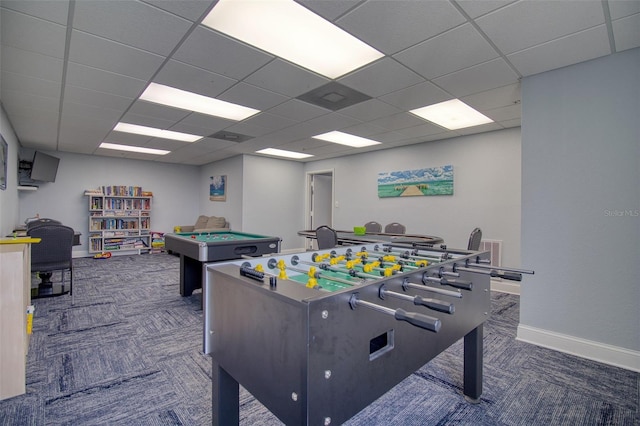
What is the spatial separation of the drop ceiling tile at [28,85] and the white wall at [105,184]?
4.28 m

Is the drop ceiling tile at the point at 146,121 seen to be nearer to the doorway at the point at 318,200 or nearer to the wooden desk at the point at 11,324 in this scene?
the wooden desk at the point at 11,324

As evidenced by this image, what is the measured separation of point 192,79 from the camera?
2.79 meters

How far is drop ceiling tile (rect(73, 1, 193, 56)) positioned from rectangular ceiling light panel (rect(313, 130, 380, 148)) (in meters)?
2.90

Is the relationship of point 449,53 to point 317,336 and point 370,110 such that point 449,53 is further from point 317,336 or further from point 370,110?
point 317,336

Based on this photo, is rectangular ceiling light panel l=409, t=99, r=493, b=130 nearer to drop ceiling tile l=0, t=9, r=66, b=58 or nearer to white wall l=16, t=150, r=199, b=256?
drop ceiling tile l=0, t=9, r=66, b=58

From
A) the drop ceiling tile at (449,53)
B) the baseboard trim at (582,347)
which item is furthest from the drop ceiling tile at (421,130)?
the baseboard trim at (582,347)

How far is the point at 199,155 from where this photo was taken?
6855mm

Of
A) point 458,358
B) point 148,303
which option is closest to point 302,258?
point 458,358

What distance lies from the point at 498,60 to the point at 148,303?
4377 mm

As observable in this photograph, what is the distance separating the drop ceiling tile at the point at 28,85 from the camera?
274 cm

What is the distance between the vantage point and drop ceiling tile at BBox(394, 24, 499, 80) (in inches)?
82.3

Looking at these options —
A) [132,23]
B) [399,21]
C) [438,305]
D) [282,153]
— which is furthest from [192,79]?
[282,153]

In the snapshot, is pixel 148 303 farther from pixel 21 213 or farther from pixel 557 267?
pixel 21 213

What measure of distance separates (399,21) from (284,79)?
47.7 inches
